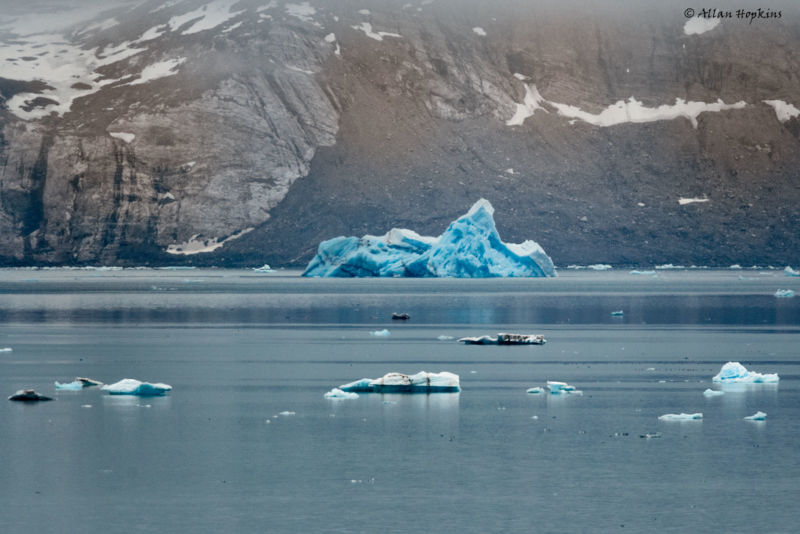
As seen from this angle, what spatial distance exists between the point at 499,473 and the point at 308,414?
6710mm

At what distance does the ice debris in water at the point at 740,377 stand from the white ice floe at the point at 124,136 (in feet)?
495

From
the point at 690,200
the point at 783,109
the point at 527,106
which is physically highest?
the point at 527,106

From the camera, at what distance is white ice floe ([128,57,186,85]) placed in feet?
601

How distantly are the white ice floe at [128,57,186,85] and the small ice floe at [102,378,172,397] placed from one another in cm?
15896

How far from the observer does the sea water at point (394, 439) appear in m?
16.3

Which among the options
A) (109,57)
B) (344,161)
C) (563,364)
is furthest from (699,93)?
(563,364)

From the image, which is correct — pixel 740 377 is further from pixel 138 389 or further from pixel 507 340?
pixel 507 340

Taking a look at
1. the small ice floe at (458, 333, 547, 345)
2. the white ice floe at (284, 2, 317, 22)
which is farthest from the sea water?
the white ice floe at (284, 2, 317, 22)

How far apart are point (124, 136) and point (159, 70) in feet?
46.1

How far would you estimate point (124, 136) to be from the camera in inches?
6890

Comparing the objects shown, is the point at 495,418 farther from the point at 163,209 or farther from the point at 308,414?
the point at 163,209

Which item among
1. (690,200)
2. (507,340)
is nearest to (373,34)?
(690,200)

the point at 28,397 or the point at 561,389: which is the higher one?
the point at 28,397

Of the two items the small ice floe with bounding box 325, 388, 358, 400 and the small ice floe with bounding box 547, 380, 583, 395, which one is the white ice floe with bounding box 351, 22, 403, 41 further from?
the small ice floe with bounding box 325, 388, 358, 400
